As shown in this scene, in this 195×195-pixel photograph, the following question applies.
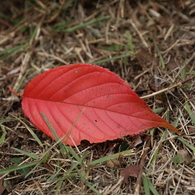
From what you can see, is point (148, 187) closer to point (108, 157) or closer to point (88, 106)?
point (108, 157)

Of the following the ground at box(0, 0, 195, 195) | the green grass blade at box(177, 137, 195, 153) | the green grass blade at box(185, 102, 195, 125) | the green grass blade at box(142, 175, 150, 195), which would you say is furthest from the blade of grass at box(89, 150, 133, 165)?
the green grass blade at box(185, 102, 195, 125)

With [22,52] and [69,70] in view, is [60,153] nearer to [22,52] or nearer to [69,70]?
[69,70]

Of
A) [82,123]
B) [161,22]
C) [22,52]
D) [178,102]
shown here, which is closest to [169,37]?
[161,22]

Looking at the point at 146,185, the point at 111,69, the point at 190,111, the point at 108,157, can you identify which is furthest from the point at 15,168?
the point at 190,111

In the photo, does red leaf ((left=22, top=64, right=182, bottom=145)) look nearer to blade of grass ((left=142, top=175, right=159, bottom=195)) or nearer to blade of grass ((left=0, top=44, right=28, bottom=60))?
blade of grass ((left=142, top=175, right=159, bottom=195))

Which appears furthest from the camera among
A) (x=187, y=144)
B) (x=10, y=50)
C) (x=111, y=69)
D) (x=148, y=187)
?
(x=10, y=50)

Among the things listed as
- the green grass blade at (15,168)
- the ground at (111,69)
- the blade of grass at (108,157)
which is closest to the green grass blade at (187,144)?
the ground at (111,69)
